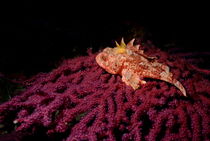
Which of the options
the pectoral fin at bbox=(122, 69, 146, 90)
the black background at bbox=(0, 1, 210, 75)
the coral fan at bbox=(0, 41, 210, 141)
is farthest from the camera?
the black background at bbox=(0, 1, 210, 75)

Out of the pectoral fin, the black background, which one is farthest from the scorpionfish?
the black background

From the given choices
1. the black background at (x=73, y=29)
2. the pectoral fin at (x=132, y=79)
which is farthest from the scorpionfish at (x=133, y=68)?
the black background at (x=73, y=29)

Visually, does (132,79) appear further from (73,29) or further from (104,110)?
(73,29)

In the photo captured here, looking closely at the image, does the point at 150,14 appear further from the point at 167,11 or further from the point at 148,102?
the point at 148,102

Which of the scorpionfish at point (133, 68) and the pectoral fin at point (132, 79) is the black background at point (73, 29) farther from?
the pectoral fin at point (132, 79)

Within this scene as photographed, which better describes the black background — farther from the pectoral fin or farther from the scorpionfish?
the pectoral fin
